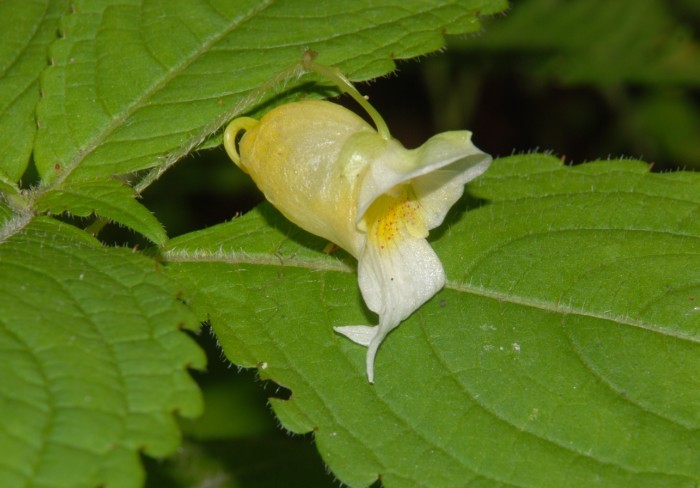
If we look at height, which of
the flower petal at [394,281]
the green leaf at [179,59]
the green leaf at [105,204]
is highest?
the green leaf at [179,59]

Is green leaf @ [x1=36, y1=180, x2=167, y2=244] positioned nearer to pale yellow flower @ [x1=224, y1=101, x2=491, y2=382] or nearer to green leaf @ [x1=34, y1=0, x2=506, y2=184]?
green leaf @ [x1=34, y1=0, x2=506, y2=184]

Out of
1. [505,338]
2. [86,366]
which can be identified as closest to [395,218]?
[505,338]

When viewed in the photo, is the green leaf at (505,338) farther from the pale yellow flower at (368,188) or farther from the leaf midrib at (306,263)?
the pale yellow flower at (368,188)

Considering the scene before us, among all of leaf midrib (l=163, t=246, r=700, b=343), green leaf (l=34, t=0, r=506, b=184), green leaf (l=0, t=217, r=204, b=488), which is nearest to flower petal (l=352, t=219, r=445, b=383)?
leaf midrib (l=163, t=246, r=700, b=343)

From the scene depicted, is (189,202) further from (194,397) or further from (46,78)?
(194,397)

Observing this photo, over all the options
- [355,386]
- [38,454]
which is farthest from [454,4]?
[38,454]

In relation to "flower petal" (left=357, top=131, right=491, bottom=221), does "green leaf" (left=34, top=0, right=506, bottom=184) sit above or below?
above

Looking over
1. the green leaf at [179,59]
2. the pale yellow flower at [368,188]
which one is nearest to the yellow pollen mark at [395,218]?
the pale yellow flower at [368,188]
